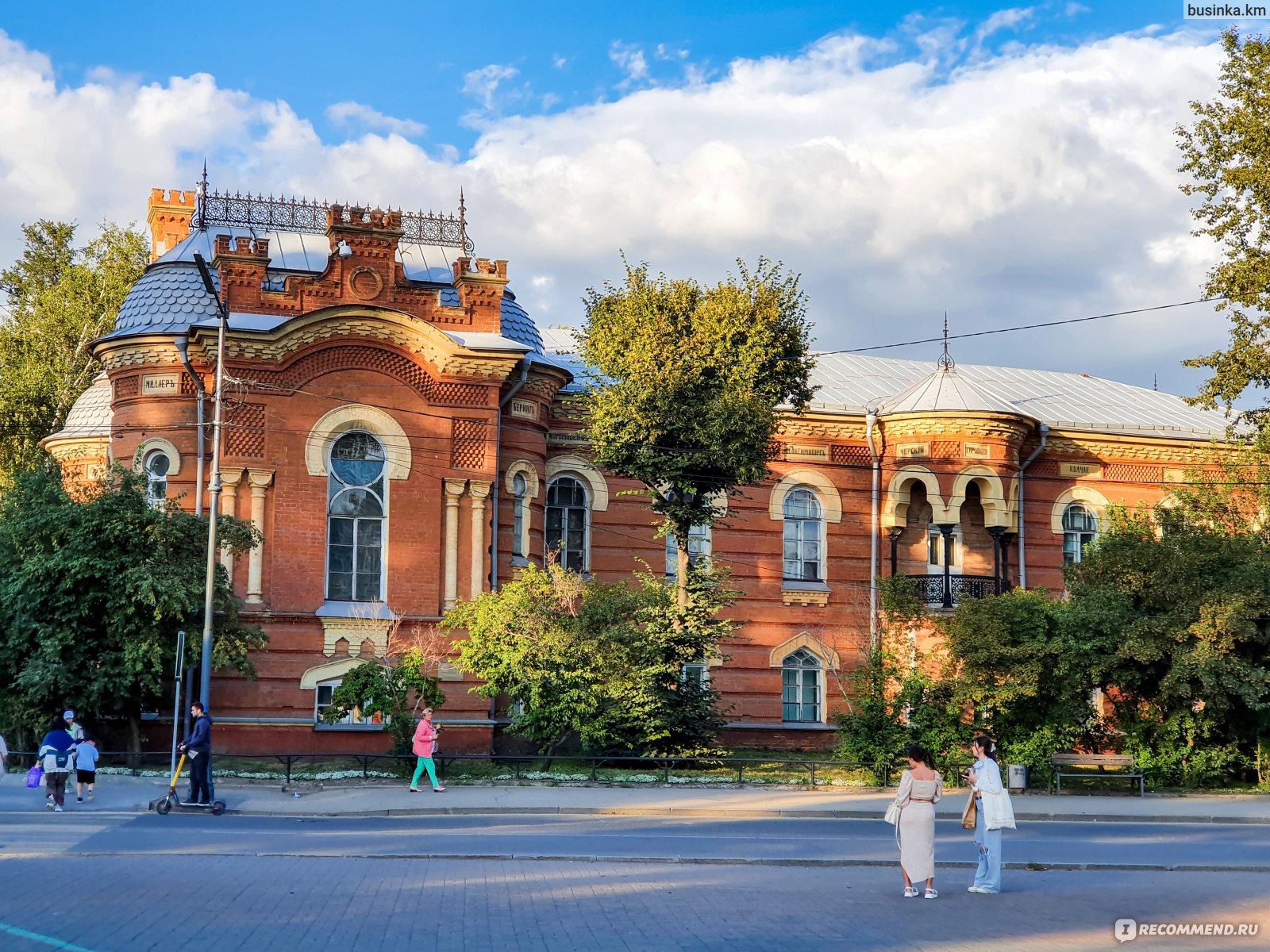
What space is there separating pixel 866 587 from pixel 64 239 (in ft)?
97.3

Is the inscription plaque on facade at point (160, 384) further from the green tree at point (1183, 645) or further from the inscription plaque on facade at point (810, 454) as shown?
the green tree at point (1183, 645)

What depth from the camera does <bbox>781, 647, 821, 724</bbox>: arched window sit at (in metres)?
33.7

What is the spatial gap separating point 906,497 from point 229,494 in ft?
53.7

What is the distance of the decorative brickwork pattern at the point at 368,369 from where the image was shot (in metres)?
28.4

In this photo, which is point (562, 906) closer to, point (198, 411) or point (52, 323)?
point (198, 411)

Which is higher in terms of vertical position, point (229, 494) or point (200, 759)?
point (229, 494)

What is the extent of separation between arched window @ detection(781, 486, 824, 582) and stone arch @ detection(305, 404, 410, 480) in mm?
10270

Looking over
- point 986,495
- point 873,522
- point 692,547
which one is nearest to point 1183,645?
point 986,495

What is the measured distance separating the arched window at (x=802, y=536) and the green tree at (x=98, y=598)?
14273mm

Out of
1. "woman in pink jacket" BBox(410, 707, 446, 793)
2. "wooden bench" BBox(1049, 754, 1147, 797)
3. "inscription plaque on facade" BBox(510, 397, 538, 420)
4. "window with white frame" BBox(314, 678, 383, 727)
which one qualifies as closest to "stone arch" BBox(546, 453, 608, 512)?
"inscription plaque on facade" BBox(510, 397, 538, 420)

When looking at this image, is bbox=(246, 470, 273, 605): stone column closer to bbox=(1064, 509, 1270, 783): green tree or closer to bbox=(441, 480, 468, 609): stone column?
bbox=(441, 480, 468, 609): stone column

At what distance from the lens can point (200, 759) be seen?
19922 mm

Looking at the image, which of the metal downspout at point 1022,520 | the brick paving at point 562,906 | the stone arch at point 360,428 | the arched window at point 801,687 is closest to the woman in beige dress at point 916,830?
the brick paving at point 562,906

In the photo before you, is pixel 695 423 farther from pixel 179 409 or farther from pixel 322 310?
pixel 179 409
